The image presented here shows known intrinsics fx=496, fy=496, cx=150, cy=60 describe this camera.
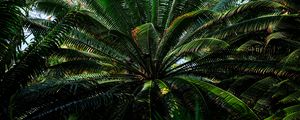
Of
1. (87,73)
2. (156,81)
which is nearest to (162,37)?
(156,81)

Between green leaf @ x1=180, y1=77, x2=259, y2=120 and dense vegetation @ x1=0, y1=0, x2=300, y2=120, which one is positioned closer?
dense vegetation @ x1=0, y1=0, x2=300, y2=120

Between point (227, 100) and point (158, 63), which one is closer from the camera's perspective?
point (227, 100)

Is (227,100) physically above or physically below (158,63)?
below

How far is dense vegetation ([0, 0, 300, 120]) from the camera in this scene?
26.3ft

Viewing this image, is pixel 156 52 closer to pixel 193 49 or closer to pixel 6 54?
pixel 193 49

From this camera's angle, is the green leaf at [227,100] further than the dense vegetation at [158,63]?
Yes

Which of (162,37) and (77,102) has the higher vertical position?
(162,37)

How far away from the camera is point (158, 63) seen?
10.1 meters

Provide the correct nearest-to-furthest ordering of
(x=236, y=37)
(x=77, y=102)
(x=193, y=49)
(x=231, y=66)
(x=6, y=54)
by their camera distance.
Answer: (x=6, y=54)
(x=77, y=102)
(x=193, y=49)
(x=231, y=66)
(x=236, y=37)

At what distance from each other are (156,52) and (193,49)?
3.68 feet

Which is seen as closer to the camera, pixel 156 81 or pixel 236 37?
pixel 156 81

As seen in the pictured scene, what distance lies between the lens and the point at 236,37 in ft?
35.1

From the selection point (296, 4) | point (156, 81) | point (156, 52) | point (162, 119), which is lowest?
point (162, 119)

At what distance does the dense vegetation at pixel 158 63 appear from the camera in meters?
8.02
